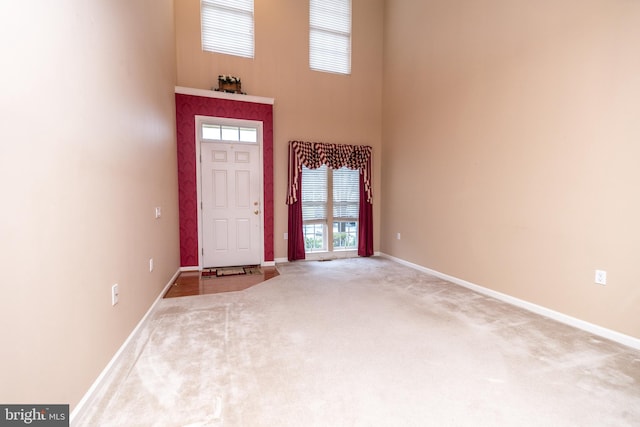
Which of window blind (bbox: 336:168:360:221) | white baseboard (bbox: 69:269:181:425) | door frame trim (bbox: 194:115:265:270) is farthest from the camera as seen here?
window blind (bbox: 336:168:360:221)

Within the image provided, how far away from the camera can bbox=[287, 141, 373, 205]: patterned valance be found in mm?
4957

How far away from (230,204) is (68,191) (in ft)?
10.6

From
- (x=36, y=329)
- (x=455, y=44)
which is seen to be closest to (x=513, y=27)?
(x=455, y=44)

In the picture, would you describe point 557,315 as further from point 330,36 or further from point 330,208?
point 330,36

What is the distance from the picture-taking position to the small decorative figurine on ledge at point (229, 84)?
14.7 feet

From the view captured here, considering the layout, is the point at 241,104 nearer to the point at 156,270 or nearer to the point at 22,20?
the point at 156,270

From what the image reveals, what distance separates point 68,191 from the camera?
4.84ft

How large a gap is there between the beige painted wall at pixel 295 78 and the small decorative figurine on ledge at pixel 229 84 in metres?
0.16

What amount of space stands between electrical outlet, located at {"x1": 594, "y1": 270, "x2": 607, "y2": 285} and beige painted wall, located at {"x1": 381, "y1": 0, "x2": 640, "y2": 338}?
0.04 meters

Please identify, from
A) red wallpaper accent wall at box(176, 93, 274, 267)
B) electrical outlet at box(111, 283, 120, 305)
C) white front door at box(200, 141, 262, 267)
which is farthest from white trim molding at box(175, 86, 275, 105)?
electrical outlet at box(111, 283, 120, 305)

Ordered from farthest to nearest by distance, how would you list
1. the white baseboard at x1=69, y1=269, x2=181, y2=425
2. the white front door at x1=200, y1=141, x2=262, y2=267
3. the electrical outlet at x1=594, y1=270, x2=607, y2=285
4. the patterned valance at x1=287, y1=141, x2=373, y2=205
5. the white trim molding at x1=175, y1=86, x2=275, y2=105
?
the patterned valance at x1=287, y1=141, x2=373, y2=205 < the white front door at x1=200, y1=141, x2=262, y2=267 < the white trim molding at x1=175, y1=86, x2=275, y2=105 < the electrical outlet at x1=594, y1=270, x2=607, y2=285 < the white baseboard at x1=69, y1=269, x2=181, y2=425

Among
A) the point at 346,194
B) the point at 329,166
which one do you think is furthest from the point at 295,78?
the point at 346,194

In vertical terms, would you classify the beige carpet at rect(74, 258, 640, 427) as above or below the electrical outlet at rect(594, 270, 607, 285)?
below

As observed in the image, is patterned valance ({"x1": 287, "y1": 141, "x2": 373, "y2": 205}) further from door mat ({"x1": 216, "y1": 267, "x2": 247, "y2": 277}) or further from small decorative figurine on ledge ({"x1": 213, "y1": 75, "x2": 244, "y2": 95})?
door mat ({"x1": 216, "y1": 267, "x2": 247, "y2": 277})
